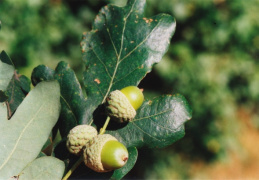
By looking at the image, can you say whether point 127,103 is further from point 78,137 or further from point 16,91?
point 16,91

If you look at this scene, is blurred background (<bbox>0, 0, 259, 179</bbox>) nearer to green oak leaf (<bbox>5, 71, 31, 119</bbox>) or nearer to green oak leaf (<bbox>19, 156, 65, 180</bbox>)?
green oak leaf (<bbox>5, 71, 31, 119</bbox>)

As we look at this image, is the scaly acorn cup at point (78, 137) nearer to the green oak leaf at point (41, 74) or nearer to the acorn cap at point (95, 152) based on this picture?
the acorn cap at point (95, 152)

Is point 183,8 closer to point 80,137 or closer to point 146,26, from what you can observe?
point 146,26

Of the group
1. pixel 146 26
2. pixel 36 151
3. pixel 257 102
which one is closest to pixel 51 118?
pixel 36 151

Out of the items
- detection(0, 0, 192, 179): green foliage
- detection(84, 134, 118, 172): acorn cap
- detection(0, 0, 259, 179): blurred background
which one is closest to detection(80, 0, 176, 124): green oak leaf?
detection(0, 0, 192, 179): green foliage

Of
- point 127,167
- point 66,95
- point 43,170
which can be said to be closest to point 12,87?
point 66,95

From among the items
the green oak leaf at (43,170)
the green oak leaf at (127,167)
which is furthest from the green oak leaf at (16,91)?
the green oak leaf at (127,167)
